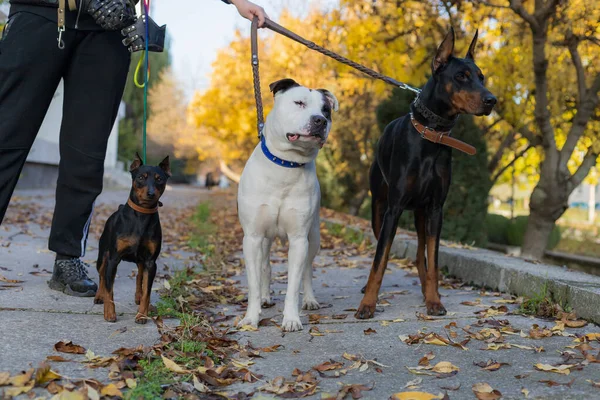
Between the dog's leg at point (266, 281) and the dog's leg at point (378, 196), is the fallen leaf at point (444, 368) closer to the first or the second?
the dog's leg at point (266, 281)

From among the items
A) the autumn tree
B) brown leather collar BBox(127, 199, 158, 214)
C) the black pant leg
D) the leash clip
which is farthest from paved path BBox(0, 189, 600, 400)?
the autumn tree

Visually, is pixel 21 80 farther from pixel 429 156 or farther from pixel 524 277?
pixel 524 277

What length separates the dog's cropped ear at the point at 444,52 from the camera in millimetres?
3985

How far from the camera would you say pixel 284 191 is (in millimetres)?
3832

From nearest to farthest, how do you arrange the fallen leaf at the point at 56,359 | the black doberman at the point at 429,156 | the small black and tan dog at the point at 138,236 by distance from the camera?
the fallen leaf at the point at 56,359 → the small black and tan dog at the point at 138,236 → the black doberman at the point at 429,156

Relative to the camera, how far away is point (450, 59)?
403cm

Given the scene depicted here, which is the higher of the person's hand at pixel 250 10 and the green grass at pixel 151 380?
the person's hand at pixel 250 10

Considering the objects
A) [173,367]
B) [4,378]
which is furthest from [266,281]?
[4,378]

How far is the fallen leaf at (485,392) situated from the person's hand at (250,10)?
2670 mm

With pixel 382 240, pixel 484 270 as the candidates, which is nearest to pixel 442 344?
pixel 382 240

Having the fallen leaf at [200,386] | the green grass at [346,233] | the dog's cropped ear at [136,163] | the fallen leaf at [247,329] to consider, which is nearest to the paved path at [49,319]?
the fallen leaf at [200,386]

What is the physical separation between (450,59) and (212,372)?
2.46 m

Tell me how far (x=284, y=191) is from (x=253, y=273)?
54cm

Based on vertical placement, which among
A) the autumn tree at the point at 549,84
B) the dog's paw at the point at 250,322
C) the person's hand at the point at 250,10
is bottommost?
the dog's paw at the point at 250,322
